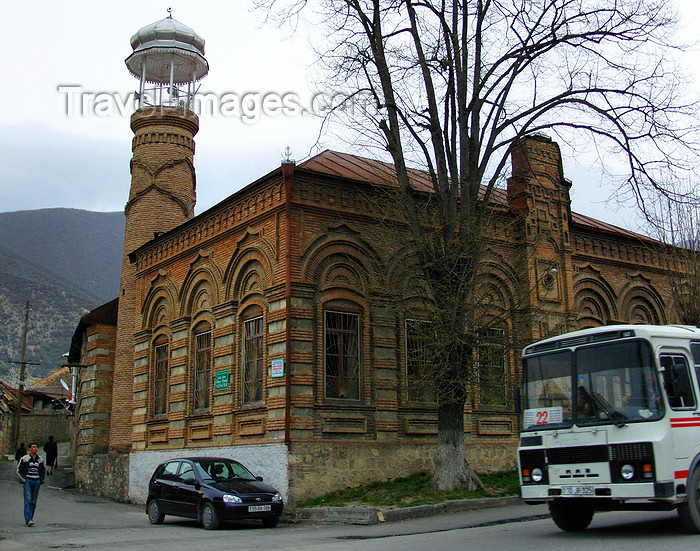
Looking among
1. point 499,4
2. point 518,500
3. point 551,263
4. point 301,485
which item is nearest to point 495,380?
point 518,500

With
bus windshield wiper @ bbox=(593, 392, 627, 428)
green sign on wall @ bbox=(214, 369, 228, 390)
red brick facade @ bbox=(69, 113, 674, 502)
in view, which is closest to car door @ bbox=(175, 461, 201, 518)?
red brick facade @ bbox=(69, 113, 674, 502)


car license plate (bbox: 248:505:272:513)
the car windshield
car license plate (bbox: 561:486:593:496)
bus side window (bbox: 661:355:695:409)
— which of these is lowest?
car license plate (bbox: 248:505:272:513)

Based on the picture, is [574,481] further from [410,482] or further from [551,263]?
[551,263]

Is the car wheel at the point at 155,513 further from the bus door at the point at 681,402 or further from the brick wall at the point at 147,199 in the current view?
the bus door at the point at 681,402

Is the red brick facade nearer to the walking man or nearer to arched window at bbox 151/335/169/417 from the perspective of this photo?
arched window at bbox 151/335/169/417

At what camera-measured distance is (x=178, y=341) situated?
71.6ft

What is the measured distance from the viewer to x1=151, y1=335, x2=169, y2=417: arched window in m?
22.6

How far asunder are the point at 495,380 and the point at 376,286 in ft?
12.2

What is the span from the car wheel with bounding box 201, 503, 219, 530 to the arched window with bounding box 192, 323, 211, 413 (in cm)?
588

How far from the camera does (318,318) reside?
17359mm

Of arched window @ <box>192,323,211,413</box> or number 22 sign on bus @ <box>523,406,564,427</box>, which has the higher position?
arched window @ <box>192,323,211,413</box>

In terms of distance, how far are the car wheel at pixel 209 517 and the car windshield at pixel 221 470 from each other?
66 centimetres

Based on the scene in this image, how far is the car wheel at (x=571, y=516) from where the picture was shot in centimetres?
1081

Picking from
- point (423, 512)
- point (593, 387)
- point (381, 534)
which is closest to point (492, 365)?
point (423, 512)
